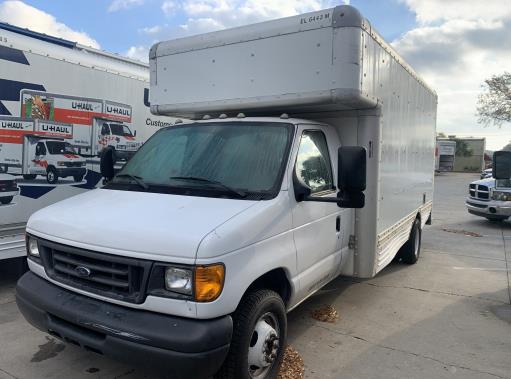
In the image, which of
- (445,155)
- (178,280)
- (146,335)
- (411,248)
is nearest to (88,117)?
(178,280)

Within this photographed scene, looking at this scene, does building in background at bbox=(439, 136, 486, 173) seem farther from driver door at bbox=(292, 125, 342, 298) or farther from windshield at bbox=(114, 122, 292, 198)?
windshield at bbox=(114, 122, 292, 198)

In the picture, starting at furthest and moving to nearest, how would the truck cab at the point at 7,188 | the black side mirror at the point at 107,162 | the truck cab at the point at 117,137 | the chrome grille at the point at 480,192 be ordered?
the chrome grille at the point at 480,192
the truck cab at the point at 117,137
the truck cab at the point at 7,188
the black side mirror at the point at 107,162

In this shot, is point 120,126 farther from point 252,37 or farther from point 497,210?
point 497,210

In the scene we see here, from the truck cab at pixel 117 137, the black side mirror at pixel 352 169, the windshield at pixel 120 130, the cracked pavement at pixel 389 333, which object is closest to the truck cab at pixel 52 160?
the truck cab at pixel 117 137

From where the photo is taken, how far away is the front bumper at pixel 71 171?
6.00m

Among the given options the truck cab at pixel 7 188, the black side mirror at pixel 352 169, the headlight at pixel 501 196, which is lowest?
the headlight at pixel 501 196

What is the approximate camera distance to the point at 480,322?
509 cm

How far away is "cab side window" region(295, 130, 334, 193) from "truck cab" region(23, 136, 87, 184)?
352cm

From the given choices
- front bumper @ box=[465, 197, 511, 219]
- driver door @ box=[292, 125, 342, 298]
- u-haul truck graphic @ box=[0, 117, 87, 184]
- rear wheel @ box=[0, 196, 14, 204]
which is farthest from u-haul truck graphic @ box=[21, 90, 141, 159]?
front bumper @ box=[465, 197, 511, 219]

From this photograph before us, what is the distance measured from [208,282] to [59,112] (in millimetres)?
4165

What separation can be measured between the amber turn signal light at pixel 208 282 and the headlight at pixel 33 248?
1.59m

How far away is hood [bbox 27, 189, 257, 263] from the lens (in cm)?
285

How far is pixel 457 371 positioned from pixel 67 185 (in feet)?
16.7

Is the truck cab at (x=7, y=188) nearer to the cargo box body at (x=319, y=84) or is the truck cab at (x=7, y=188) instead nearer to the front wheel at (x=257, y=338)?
the cargo box body at (x=319, y=84)
